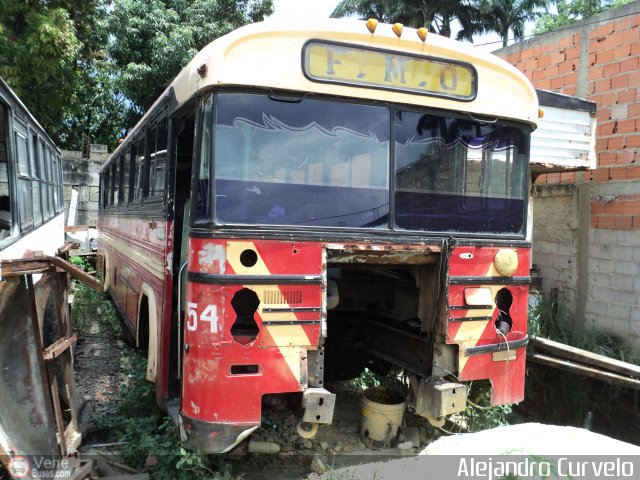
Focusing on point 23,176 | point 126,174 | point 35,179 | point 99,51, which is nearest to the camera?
point 23,176

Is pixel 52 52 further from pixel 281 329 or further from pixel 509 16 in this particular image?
pixel 509 16

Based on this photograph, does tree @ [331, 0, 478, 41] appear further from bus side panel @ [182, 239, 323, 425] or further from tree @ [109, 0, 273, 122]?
bus side panel @ [182, 239, 323, 425]

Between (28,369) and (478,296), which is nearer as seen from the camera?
(28,369)

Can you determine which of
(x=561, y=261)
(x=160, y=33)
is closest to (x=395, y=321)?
(x=561, y=261)

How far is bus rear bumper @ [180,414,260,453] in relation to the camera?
10.8 ft

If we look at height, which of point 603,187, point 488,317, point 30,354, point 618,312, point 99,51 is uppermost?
point 99,51

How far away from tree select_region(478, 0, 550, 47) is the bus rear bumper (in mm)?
28824

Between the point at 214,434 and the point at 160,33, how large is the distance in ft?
48.9

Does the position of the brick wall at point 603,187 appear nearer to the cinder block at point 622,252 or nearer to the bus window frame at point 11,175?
the cinder block at point 622,252

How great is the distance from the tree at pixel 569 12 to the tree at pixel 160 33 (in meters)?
19.2

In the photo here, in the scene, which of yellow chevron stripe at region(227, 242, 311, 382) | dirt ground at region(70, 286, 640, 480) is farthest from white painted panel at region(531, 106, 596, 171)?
yellow chevron stripe at region(227, 242, 311, 382)

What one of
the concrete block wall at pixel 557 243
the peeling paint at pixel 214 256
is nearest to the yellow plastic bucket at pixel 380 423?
the peeling paint at pixel 214 256

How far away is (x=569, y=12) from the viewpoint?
1158 inches

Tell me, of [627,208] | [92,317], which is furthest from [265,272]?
[92,317]
